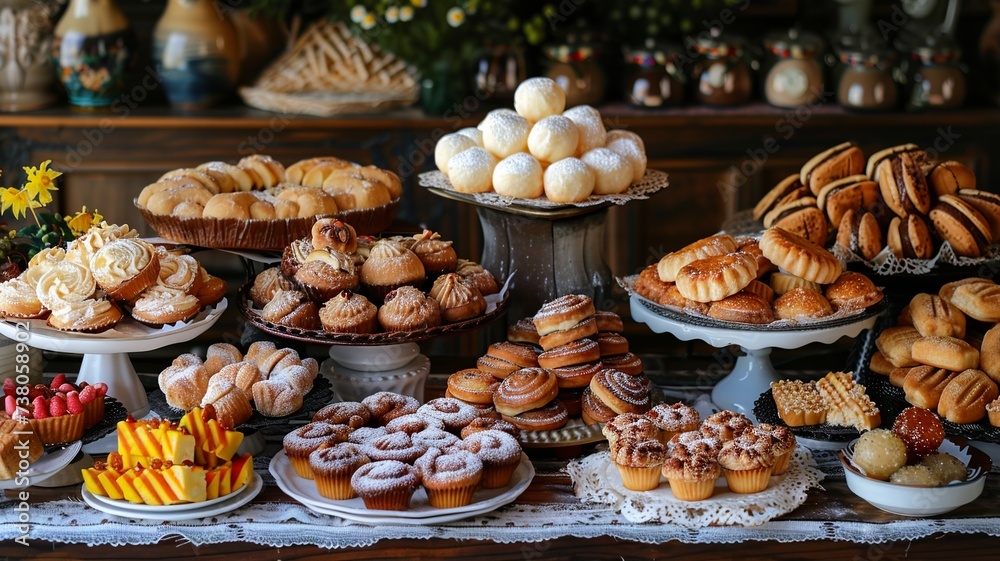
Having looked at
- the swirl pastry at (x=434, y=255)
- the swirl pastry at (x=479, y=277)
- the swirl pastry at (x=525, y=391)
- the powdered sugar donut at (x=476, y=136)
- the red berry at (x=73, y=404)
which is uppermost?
the powdered sugar donut at (x=476, y=136)

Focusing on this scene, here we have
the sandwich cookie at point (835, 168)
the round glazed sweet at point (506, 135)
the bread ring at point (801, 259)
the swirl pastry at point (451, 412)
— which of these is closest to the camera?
the swirl pastry at point (451, 412)

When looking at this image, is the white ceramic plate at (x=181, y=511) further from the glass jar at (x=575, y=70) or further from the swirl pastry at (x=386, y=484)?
the glass jar at (x=575, y=70)

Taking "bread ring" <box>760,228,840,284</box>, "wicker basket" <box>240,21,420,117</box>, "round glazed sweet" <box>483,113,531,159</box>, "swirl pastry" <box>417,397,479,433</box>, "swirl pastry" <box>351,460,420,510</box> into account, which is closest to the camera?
"swirl pastry" <box>351,460,420,510</box>

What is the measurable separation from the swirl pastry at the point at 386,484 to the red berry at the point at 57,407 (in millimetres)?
524

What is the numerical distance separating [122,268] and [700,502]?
1.10 metres

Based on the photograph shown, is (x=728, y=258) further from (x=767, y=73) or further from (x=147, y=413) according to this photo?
(x=767, y=73)

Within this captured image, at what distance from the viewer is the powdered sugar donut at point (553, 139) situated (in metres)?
2.21

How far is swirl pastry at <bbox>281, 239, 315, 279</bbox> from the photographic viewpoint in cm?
205

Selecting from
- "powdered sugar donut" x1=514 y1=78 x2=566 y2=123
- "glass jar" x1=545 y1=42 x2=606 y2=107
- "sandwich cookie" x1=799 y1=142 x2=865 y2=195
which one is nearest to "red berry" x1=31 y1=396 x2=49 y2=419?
"powdered sugar donut" x1=514 y1=78 x2=566 y2=123

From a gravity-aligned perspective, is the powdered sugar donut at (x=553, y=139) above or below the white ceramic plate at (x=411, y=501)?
above

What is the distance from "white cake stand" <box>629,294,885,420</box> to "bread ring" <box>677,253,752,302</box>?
57 mm

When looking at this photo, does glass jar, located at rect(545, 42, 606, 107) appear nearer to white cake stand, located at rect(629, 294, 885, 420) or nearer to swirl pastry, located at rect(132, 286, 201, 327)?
white cake stand, located at rect(629, 294, 885, 420)

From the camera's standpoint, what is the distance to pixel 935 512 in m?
1.59

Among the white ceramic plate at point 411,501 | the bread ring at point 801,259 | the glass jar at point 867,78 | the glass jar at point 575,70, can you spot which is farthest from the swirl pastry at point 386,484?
the glass jar at point 867,78
